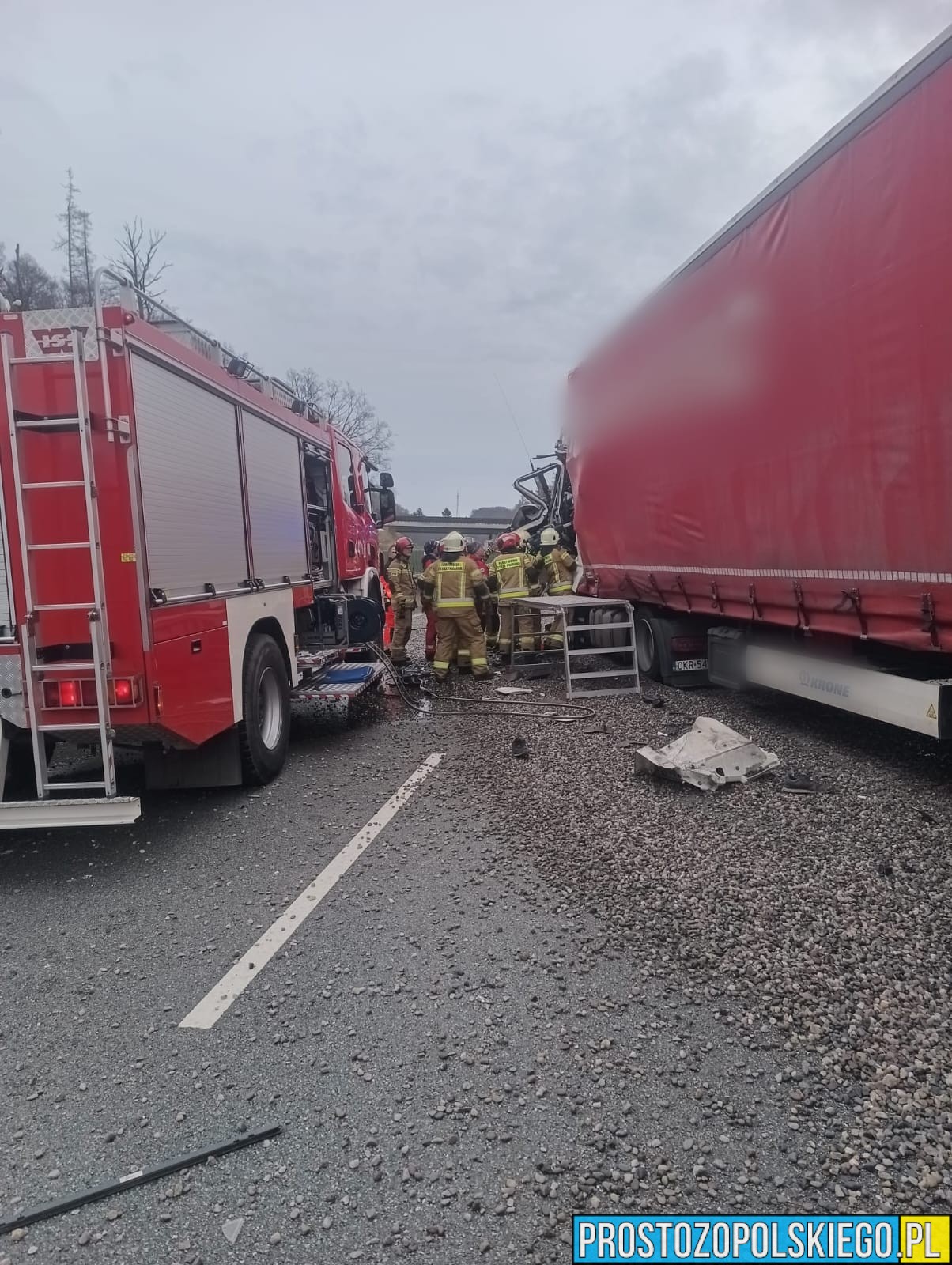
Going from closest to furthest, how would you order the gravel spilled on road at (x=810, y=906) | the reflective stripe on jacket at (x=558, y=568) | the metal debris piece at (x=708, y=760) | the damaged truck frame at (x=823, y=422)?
the gravel spilled on road at (x=810, y=906) < the damaged truck frame at (x=823, y=422) < the metal debris piece at (x=708, y=760) < the reflective stripe on jacket at (x=558, y=568)

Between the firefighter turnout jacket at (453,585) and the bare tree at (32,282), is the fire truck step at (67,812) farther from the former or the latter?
the bare tree at (32,282)

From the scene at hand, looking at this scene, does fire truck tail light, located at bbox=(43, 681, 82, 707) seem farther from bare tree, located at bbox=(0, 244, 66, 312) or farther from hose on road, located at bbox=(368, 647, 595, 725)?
bare tree, located at bbox=(0, 244, 66, 312)

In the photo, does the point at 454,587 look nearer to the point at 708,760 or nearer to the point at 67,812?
the point at 708,760

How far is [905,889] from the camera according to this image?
362cm

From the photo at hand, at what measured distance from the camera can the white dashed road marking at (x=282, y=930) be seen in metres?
2.94

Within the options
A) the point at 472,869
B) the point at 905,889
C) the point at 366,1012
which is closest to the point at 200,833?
the point at 472,869

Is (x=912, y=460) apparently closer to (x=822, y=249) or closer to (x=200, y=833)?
(x=822, y=249)

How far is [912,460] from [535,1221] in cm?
406

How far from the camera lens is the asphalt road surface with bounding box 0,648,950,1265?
202 centimetres

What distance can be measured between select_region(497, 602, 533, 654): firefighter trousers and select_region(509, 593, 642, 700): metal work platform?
2.2 inches

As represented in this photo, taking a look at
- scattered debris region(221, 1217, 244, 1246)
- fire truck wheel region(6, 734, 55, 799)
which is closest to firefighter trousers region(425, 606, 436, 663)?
fire truck wheel region(6, 734, 55, 799)

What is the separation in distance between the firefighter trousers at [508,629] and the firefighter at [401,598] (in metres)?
1.29

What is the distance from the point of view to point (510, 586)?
10.9 m

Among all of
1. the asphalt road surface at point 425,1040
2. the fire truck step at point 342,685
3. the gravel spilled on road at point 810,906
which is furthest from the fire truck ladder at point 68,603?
the fire truck step at point 342,685
